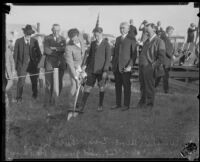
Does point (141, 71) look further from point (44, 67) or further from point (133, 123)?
point (44, 67)

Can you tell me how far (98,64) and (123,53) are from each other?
1.51ft

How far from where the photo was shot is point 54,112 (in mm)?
6328

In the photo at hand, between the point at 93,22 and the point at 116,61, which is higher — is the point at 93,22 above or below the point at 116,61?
above

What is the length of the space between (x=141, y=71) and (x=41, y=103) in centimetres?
178

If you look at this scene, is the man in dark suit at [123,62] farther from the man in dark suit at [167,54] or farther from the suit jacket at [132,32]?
the man in dark suit at [167,54]

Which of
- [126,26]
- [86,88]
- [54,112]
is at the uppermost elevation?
[126,26]

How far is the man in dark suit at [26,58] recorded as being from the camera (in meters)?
6.28

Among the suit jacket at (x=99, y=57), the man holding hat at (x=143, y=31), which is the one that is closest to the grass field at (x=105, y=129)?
the suit jacket at (x=99, y=57)

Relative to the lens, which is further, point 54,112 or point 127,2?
point 54,112

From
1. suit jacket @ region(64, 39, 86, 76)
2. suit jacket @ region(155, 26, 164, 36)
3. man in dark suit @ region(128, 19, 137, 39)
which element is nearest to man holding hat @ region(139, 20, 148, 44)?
man in dark suit @ region(128, 19, 137, 39)

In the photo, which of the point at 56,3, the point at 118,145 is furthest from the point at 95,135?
the point at 56,3

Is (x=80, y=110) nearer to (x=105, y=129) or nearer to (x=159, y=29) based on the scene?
(x=105, y=129)

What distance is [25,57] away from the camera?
633cm

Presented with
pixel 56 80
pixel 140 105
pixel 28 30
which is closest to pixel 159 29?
pixel 140 105
